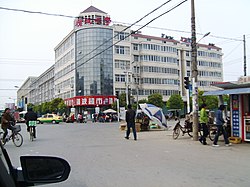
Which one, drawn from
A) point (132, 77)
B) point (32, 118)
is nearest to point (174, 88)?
point (132, 77)

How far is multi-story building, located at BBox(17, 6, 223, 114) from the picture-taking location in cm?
5744

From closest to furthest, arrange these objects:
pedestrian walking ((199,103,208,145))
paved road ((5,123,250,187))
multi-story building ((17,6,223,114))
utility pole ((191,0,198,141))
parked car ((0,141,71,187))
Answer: parked car ((0,141,71,187))
paved road ((5,123,250,187))
pedestrian walking ((199,103,208,145))
utility pole ((191,0,198,141))
multi-story building ((17,6,223,114))

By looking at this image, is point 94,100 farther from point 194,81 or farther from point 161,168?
point 161,168

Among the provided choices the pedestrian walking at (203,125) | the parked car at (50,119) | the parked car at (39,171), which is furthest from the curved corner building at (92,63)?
the parked car at (39,171)

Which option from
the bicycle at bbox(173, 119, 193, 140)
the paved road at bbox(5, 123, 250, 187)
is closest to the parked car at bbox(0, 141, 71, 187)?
the paved road at bbox(5, 123, 250, 187)

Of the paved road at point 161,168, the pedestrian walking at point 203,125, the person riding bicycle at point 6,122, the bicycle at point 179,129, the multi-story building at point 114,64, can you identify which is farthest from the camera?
the multi-story building at point 114,64

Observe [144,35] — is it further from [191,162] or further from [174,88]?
[191,162]

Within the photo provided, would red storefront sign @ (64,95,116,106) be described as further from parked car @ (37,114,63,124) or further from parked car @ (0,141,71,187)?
parked car @ (0,141,71,187)

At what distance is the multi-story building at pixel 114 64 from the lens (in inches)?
2261


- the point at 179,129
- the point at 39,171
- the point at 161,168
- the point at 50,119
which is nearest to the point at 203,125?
the point at 179,129

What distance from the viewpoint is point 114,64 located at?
194 feet

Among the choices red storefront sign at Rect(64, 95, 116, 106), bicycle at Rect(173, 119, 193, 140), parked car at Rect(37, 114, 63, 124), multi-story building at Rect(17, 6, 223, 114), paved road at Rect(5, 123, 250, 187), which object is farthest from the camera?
multi-story building at Rect(17, 6, 223, 114)

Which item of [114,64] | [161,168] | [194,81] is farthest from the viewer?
[114,64]

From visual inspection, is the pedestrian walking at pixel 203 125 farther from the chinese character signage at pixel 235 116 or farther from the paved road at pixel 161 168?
the chinese character signage at pixel 235 116
